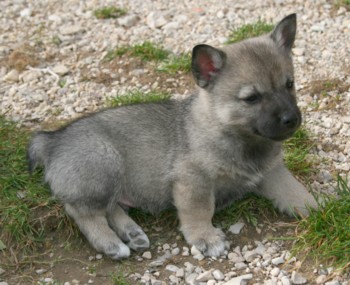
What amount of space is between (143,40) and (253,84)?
3.29 metres

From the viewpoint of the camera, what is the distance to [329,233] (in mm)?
4516

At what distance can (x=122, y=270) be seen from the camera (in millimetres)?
4727

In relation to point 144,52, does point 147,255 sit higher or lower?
lower

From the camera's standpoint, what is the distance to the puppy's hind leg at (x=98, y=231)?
4.81m

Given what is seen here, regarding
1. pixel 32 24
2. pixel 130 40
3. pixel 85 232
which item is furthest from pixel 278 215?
pixel 32 24

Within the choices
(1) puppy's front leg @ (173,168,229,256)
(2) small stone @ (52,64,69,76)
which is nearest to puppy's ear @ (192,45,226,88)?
(1) puppy's front leg @ (173,168,229,256)

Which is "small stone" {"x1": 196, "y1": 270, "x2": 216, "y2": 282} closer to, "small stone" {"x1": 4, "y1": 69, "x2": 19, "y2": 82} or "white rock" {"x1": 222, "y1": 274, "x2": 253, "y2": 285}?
"white rock" {"x1": 222, "y1": 274, "x2": 253, "y2": 285}

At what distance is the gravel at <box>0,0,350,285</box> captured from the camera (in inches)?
240

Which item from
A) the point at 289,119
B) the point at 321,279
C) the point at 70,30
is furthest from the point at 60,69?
the point at 321,279

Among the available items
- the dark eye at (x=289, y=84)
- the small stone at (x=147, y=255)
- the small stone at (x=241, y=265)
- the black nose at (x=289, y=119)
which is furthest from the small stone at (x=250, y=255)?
the dark eye at (x=289, y=84)

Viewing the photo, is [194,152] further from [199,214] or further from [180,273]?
[180,273]

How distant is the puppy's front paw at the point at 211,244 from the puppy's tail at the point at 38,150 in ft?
4.83

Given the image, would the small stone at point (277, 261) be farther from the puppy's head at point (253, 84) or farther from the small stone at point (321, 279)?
the puppy's head at point (253, 84)

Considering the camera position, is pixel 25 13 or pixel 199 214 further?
pixel 25 13
